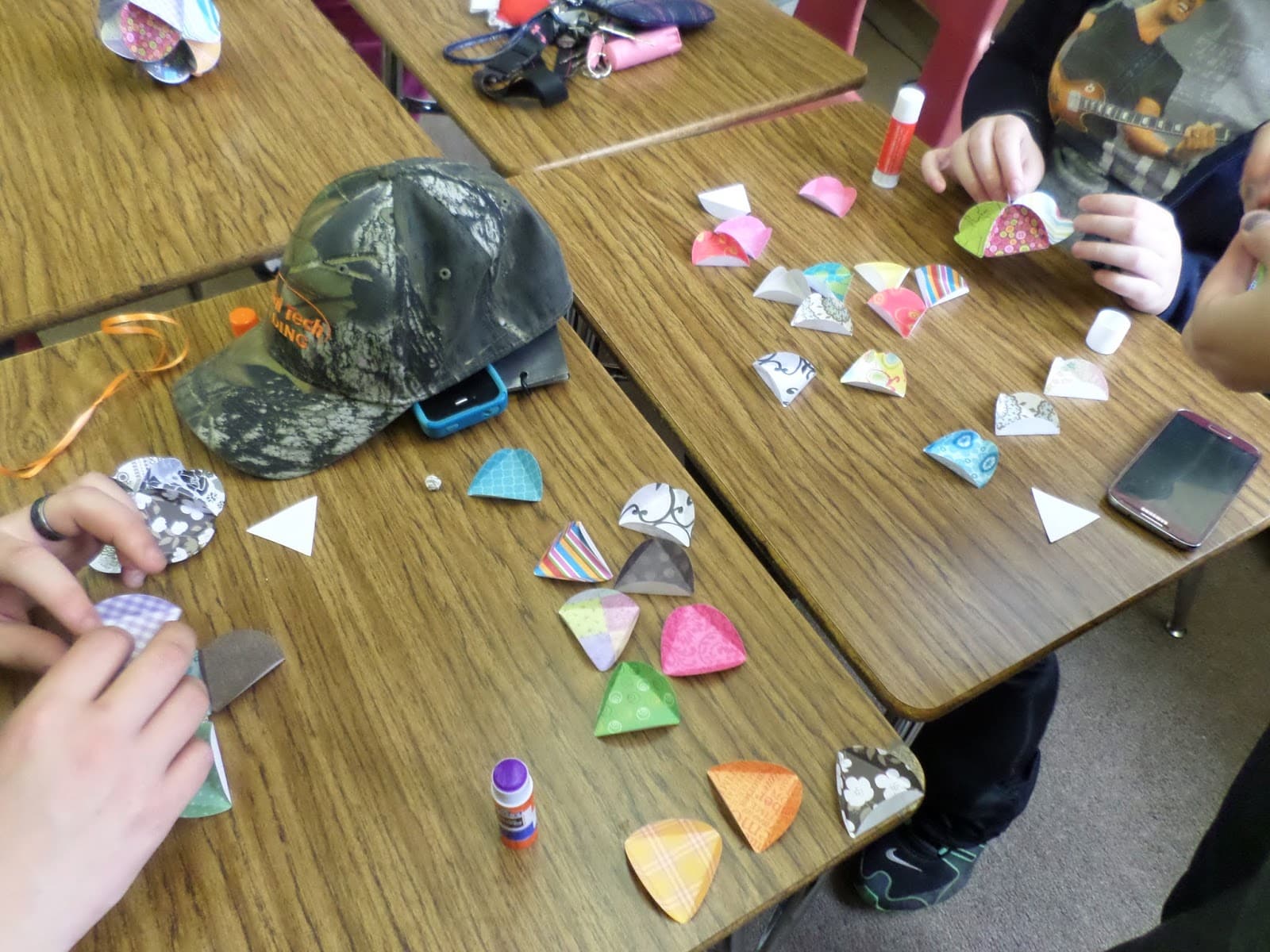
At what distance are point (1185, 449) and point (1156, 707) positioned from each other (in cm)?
99

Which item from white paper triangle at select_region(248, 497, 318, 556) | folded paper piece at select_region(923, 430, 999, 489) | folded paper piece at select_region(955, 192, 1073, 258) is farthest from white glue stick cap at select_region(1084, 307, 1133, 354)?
white paper triangle at select_region(248, 497, 318, 556)

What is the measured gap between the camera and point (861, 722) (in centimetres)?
67

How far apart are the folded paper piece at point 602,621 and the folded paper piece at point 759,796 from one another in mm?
120

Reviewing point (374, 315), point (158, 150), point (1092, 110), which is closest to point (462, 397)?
point (374, 315)

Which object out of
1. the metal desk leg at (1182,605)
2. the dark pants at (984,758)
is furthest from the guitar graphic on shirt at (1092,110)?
the metal desk leg at (1182,605)

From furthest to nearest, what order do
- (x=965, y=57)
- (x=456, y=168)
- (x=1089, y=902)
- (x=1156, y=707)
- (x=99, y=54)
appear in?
(x=965, y=57) < (x=1156, y=707) < (x=1089, y=902) < (x=99, y=54) < (x=456, y=168)

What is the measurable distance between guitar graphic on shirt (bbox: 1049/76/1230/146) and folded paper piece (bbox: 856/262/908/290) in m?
0.43

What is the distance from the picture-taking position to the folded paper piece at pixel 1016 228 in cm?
101

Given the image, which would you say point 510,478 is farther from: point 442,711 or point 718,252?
point 718,252

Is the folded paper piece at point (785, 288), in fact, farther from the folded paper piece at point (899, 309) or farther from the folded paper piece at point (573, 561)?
the folded paper piece at point (573, 561)

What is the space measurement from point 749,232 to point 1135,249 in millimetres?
431

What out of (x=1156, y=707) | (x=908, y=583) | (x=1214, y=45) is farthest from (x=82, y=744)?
(x=1156, y=707)

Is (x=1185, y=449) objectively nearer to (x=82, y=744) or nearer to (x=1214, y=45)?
(x=1214, y=45)

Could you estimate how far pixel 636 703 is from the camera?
0.66 m
